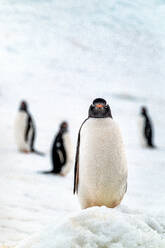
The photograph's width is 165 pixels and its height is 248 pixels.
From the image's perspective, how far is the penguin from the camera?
458 cm

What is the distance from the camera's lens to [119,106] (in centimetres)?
983

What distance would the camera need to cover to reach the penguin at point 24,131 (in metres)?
4.58

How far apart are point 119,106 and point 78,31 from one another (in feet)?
24.0

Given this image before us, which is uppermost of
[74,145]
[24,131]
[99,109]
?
[99,109]

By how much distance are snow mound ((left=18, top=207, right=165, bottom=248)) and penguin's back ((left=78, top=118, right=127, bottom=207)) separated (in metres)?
0.27

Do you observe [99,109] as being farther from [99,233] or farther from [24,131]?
[24,131]

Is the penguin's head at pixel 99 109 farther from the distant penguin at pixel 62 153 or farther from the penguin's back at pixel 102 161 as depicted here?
the distant penguin at pixel 62 153

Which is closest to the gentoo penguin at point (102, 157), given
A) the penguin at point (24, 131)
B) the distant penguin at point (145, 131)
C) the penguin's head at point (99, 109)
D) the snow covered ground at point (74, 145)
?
the penguin's head at point (99, 109)

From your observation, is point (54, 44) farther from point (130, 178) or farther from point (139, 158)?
point (130, 178)

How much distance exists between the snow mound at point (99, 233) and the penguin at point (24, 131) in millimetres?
3540

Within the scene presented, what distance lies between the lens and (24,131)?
15.2 ft

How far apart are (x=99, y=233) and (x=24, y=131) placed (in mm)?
3697

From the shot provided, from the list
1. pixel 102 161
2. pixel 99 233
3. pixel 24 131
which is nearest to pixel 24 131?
pixel 24 131

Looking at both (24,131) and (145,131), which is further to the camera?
(145,131)
